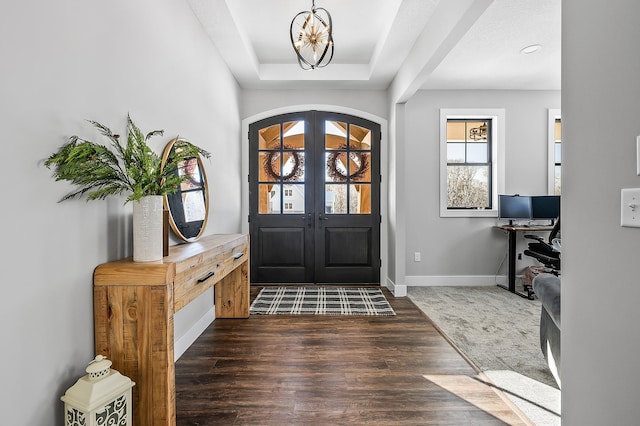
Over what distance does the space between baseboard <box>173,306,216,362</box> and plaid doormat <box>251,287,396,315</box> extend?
45 centimetres

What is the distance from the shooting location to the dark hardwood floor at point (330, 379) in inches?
69.6

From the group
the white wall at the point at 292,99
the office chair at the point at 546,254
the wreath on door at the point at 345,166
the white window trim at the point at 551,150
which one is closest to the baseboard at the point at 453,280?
the office chair at the point at 546,254

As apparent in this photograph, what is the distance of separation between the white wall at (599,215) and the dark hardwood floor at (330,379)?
869mm

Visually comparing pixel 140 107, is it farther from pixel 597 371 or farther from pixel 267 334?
→ pixel 597 371

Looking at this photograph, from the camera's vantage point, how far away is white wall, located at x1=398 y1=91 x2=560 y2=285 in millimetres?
4625

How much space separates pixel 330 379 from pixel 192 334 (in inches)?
49.4

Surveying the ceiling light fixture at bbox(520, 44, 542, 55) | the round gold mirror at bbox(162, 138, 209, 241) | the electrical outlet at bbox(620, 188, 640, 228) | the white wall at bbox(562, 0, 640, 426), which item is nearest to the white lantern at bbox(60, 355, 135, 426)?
the round gold mirror at bbox(162, 138, 209, 241)

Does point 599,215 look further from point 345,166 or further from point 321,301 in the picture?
point 345,166

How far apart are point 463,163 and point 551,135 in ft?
3.92

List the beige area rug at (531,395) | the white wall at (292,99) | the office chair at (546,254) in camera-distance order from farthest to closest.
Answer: the white wall at (292,99) < the office chair at (546,254) < the beige area rug at (531,395)

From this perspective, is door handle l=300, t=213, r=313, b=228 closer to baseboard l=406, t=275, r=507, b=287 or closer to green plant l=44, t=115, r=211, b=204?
baseboard l=406, t=275, r=507, b=287

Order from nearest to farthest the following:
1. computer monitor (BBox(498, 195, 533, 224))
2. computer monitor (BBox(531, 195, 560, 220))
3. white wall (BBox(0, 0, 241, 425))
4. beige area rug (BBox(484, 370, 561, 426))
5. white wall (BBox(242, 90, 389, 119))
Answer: white wall (BBox(0, 0, 241, 425)) → beige area rug (BBox(484, 370, 561, 426)) → computer monitor (BBox(531, 195, 560, 220)) → computer monitor (BBox(498, 195, 533, 224)) → white wall (BBox(242, 90, 389, 119))

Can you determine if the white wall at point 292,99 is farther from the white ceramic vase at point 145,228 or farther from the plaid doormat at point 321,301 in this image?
the white ceramic vase at point 145,228

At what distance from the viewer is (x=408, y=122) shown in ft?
15.2
